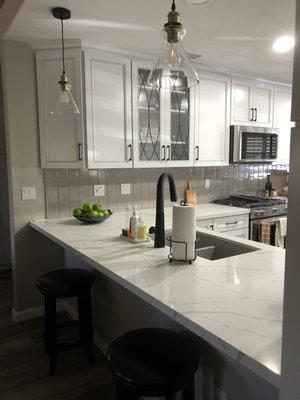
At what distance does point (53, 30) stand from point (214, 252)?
196 centimetres

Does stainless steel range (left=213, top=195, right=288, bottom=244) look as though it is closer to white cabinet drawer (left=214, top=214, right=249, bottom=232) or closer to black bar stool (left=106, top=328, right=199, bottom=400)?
white cabinet drawer (left=214, top=214, right=249, bottom=232)

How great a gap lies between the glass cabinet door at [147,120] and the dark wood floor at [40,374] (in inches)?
69.1

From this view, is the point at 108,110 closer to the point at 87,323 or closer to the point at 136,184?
the point at 136,184

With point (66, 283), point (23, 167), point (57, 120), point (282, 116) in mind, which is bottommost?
point (66, 283)

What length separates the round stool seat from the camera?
2104mm

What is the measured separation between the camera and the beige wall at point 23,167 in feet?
8.60

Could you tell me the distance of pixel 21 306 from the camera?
2889 millimetres

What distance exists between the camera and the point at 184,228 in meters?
1.60

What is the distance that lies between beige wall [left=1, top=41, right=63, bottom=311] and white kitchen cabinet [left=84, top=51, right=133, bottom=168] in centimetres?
47

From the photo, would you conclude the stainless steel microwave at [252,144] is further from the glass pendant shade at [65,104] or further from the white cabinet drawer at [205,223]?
the glass pendant shade at [65,104]

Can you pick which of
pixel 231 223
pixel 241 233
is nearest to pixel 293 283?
pixel 231 223

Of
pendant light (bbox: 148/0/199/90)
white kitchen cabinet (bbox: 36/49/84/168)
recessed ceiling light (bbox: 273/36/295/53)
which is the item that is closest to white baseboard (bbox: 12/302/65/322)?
white kitchen cabinet (bbox: 36/49/84/168)

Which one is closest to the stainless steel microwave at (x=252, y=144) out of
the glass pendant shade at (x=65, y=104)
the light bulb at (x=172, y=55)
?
the glass pendant shade at (x=65, y=104)

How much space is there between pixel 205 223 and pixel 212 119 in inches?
45.1
